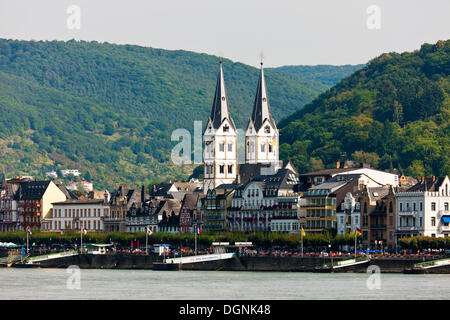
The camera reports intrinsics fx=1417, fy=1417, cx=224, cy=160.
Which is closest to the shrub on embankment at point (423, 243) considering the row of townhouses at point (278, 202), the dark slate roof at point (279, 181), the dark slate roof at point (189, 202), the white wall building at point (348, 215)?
the row of townhouses at point (278, 202)

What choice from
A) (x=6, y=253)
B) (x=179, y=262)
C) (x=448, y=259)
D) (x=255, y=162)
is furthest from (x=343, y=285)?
(x=255, y=162)

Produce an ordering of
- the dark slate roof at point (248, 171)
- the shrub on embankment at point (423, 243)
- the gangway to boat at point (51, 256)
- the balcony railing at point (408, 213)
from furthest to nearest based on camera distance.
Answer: the dark slate roof at point (248, 171) → the gangway to boat at point (51, 256) → the balcony railing at point (408, 213) → the shrub on embankment at point (423, 243)

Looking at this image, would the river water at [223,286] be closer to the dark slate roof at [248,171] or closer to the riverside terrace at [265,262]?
the riverside terrace at [265,262]

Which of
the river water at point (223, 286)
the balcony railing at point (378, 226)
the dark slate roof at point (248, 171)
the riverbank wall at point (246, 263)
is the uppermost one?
the dark slate roof at point (248, 171)

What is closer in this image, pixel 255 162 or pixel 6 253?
pixel 6 253

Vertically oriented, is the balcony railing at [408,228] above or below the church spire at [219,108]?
below

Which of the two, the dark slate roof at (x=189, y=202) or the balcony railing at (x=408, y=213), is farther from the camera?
the dark slate roof at (x=189, y=202)

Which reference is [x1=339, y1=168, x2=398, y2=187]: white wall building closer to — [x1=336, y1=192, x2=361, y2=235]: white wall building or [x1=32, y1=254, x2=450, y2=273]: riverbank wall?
[x1=336, y1=192, x2=361, y2=235]: white wall building

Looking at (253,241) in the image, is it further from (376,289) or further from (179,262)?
(376,289)
